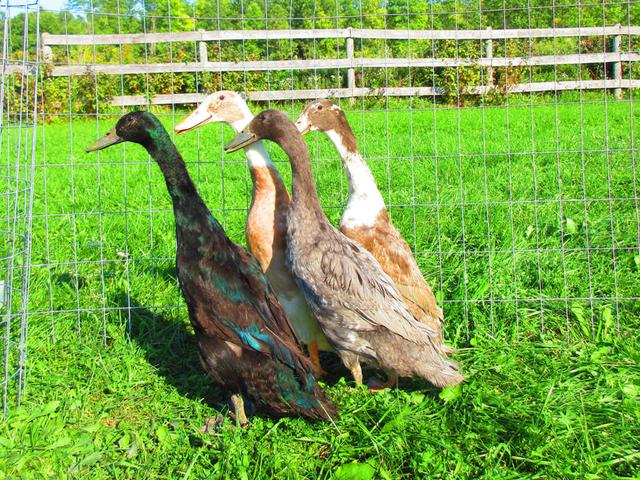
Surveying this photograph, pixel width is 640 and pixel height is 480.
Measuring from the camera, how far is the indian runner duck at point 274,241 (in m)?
3.98

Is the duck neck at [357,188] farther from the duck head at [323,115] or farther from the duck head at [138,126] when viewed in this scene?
the duck head at [138,126]

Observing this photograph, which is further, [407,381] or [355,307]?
[407,381]

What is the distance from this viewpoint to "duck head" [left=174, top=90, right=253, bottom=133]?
168 inches

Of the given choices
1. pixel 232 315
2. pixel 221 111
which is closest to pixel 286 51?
pixel 221 111

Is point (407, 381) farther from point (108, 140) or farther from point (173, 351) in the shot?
point (108, 140)

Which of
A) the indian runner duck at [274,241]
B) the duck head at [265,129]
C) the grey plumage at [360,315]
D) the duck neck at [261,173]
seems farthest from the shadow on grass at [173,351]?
the duck head at [265,129]

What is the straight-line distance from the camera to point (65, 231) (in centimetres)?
577

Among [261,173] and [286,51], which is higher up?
[286,51]

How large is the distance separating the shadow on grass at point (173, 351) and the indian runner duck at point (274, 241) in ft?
2.00

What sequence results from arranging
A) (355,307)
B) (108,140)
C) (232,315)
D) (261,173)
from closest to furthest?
(232,315) → (355,307) → (108,140) → (261,173)

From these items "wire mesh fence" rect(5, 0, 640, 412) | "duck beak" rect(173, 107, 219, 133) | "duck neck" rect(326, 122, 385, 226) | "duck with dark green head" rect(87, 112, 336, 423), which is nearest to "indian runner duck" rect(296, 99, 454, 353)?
"duck neck" rect(326, 122, 385, 226)

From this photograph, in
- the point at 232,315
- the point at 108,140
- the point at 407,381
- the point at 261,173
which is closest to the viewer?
the point at 232,315

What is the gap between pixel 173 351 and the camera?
4254mm

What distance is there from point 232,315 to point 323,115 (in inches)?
59.6
